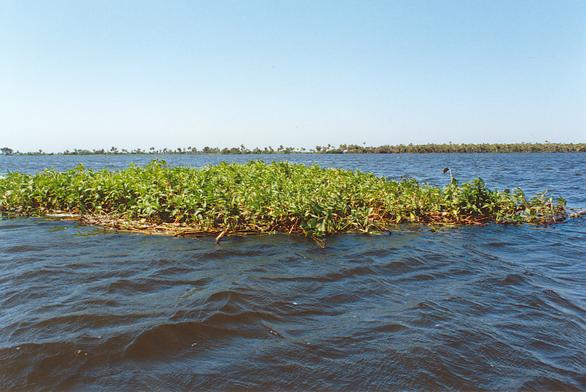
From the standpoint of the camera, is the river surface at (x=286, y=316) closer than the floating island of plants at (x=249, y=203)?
Yes

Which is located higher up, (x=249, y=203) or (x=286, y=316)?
(x=249, y=203)

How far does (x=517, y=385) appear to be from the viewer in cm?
371

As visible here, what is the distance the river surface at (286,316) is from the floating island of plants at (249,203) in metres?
0.78

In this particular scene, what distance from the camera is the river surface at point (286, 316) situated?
12.5 feet

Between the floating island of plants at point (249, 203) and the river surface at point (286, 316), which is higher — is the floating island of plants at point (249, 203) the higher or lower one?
the higher one

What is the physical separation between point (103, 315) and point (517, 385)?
15.4 feet

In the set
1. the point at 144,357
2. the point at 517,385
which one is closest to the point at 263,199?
the point at 144,357

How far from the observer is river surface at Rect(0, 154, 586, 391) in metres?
3.81

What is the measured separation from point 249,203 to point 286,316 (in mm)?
4524

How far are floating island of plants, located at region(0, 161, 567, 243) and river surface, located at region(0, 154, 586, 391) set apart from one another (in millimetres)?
783

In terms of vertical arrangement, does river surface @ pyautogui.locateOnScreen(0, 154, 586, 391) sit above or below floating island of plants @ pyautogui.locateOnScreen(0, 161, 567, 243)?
below

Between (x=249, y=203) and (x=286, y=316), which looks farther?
(x=249, y=203)

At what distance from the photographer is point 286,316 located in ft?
16.7

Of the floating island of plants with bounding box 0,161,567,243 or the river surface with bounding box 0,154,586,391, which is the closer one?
the river surface with bounding box 0,154,586,391
